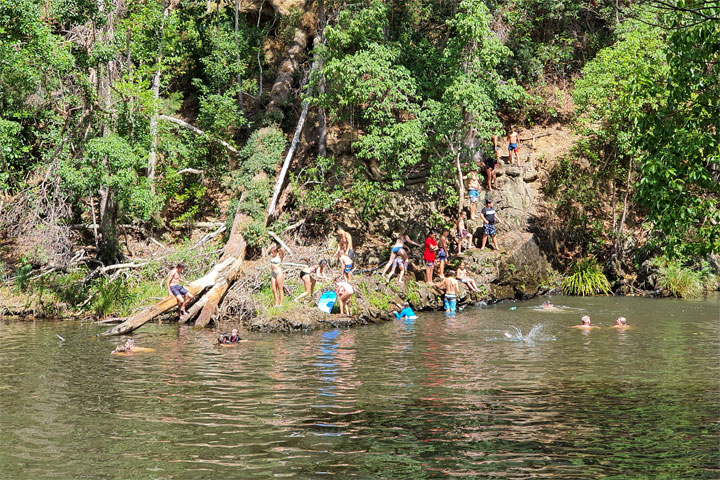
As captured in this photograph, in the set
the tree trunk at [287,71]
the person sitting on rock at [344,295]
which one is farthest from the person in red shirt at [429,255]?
the tree trunk at [287,71]

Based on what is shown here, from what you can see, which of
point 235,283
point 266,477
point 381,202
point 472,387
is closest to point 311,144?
point 381,202

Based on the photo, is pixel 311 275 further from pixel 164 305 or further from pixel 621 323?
pixel 621 323

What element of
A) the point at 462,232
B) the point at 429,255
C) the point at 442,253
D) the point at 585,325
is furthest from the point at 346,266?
the point at 585,325

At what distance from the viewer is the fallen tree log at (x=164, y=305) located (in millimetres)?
19656

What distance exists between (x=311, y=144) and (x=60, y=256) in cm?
1102

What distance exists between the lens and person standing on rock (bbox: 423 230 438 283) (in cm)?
2464

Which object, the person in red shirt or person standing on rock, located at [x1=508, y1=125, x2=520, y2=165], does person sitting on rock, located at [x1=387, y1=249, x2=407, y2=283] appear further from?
person standing on rock, located at [x1=508, y1=125, x2=520, y2=165]

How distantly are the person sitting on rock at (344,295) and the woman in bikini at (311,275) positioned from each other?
108 cm

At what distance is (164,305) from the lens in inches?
832

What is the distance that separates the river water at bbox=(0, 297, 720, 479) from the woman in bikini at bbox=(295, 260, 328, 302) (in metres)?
2.40

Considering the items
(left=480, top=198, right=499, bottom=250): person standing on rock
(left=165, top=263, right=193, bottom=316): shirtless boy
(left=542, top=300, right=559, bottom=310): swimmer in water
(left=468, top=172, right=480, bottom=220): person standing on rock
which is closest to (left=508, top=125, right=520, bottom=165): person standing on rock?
(left=468, top=172, right=480, bottom=220): person standing on rock

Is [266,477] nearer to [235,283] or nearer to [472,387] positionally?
[472,387]

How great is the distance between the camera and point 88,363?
51.1 ft

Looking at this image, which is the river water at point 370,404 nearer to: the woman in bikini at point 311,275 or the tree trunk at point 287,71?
the woman in bikini at point 311,275
